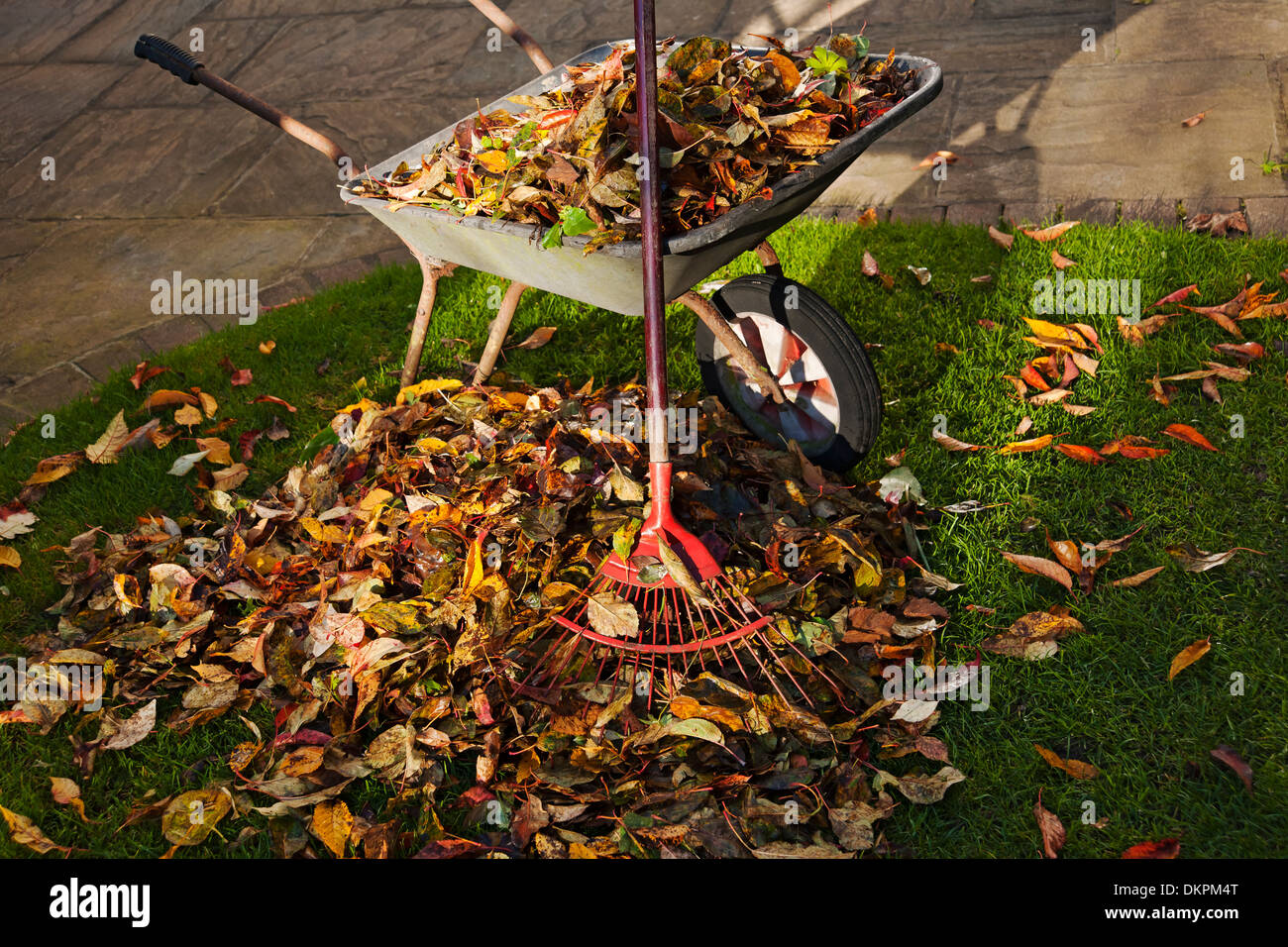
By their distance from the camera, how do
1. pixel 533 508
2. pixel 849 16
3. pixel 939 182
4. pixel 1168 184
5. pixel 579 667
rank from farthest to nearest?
pixel 849 16 → pixel 939 182 → pixel 1168 184 → pixel 533 508 → pixel 579 667

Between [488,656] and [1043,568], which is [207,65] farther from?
[1043,568]

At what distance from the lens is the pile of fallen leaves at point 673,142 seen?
2299 millimetres

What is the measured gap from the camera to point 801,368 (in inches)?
112

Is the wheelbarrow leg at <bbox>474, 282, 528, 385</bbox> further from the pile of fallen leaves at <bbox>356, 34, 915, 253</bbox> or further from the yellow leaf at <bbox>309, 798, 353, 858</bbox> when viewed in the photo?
the yellow leaf at <bbox>309, 798, 353, 858</bbox>

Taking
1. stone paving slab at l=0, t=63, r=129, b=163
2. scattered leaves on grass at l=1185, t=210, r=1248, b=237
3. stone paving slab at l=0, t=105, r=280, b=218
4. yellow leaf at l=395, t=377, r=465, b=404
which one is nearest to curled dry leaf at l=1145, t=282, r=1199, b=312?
scattered leaves on grass at l=1185, t=210, r=1248, b=237

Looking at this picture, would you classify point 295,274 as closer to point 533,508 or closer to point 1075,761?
point 533,508

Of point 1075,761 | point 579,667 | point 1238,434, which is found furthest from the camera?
point 1238,434

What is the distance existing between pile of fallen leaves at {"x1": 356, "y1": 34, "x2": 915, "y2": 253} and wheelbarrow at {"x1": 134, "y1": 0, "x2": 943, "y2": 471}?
7cm

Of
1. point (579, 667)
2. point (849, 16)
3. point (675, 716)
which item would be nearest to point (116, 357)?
point (579, 667)

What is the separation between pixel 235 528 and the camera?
9.65ft

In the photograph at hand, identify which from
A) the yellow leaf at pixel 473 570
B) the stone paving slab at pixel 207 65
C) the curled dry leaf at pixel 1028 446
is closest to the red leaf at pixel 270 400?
the yellow leaf at pixel 473 570

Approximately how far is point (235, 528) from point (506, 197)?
1.30m

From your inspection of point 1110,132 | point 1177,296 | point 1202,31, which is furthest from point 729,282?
point 1202,31

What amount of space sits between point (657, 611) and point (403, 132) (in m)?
3.90
